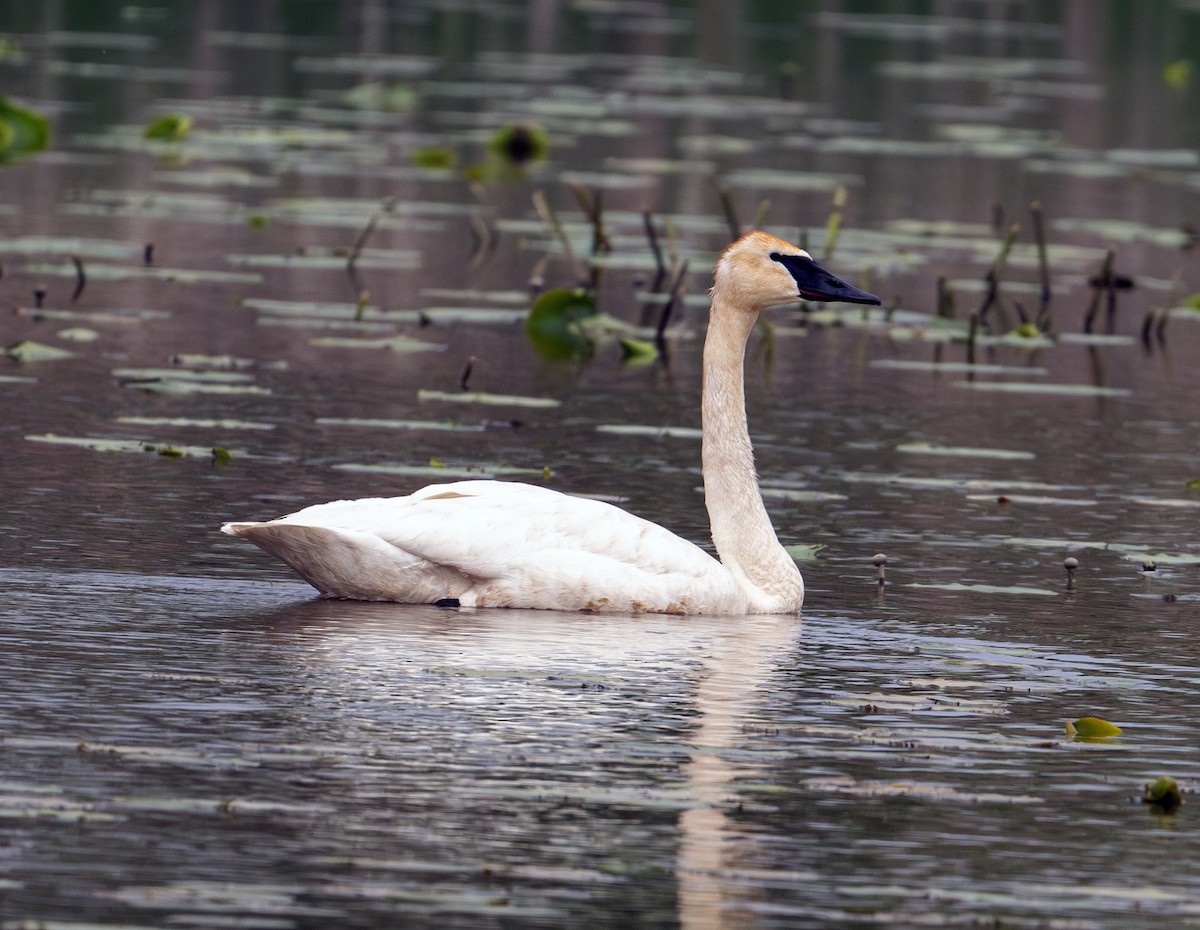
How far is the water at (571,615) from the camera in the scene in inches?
289

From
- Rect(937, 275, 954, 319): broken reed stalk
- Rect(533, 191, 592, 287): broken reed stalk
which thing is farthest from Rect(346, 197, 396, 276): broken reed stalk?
Rect(937, 275, 954, 319): broken reed stalk

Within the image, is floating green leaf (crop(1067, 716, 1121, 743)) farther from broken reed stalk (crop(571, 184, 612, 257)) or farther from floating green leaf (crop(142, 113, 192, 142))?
floating green leaf (crop(142, 113, 192, 142))

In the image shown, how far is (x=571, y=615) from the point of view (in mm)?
10961

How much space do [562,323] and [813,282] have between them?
276 inches

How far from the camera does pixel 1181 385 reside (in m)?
18.9

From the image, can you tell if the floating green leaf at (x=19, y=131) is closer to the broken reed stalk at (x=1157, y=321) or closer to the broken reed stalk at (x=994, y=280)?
the broken reed stalk at (x=994, y=280)

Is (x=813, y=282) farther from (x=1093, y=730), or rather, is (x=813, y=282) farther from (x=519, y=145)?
(x=519, y=145)

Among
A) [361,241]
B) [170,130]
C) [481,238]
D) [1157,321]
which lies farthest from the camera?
[170,130]

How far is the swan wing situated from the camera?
10.8 meters

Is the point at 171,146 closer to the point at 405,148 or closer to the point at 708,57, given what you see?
the point at 405,148

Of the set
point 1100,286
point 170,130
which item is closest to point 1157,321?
point 1100,286

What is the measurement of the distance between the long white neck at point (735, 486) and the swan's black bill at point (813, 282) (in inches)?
12.0

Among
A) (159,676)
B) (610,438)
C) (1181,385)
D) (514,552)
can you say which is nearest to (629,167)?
(1181,385)

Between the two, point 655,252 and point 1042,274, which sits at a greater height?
point 655,252
